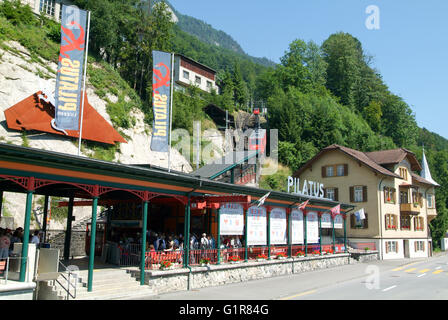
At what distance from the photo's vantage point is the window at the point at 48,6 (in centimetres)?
4769

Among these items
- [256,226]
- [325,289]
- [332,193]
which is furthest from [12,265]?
[332,193]

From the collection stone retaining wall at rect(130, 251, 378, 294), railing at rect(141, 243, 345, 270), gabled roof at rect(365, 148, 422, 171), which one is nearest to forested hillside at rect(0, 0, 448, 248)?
gabled roof at rect(365, 148, 422, 171)

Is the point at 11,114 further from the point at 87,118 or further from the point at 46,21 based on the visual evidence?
the point at 46,21

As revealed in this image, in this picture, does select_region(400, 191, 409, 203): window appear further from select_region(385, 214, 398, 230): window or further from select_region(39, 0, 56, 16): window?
select_region(39, 0, 56, 16): window

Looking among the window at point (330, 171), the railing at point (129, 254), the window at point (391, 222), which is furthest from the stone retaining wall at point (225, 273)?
the window at point (330, 171)

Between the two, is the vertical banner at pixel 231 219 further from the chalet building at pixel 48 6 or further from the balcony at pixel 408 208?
the chalet building at pixel 48 6

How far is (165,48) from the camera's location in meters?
53.3

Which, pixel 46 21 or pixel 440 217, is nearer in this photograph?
pixel 46 21

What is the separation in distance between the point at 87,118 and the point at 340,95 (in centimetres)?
6386

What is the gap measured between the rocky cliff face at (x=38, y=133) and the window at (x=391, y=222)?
22.1m

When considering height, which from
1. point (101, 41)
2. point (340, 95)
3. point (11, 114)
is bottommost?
point (11, 114)
